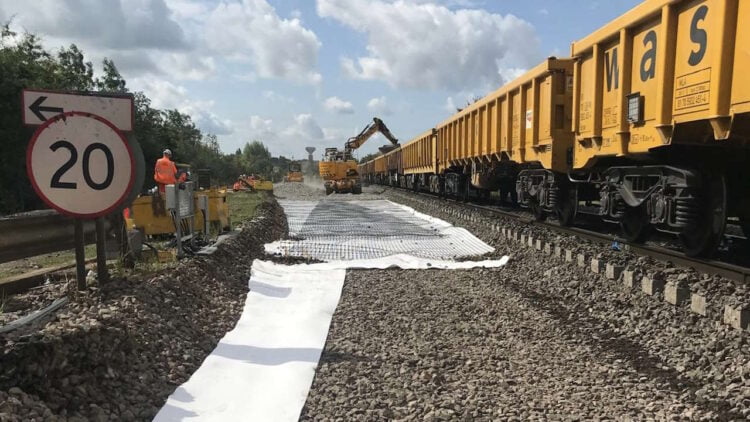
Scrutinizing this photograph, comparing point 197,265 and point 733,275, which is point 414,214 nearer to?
point 197,265

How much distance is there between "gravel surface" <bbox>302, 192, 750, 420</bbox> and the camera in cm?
355

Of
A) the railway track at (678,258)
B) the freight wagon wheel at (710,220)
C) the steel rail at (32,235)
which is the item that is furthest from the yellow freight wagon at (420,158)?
the steel rail at (32,235)

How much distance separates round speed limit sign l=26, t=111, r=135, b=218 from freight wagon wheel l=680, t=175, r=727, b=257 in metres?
5.87

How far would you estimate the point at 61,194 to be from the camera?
4.11m

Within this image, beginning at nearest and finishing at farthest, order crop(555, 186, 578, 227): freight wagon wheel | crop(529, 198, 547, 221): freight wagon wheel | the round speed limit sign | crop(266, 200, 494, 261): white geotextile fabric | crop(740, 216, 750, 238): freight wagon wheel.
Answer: the round speed limit sign → crop(740, 216, 750, 238): freight wagon wheel → crop(266, 200, 494, 261): white geotextile fabric → crop(555, 186, 578, 227): freight wagon wheel → crop(529, 198, 547, 221): freight wagon wheel

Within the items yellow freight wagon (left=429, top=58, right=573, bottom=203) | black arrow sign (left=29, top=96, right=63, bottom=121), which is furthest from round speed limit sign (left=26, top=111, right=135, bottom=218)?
yellow freight wagon (left=429, top=58, right=573, bottom=203)

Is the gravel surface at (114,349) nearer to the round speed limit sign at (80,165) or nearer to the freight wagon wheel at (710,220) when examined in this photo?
the round speed limit sign at (80,165)

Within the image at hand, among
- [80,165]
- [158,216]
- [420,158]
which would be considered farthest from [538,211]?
[420,158]

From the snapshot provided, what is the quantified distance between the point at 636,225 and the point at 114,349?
21.8 feet

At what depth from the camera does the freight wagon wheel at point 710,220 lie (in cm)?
587

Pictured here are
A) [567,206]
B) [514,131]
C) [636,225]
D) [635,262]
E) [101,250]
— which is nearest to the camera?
[101,250]

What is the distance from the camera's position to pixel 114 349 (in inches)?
141

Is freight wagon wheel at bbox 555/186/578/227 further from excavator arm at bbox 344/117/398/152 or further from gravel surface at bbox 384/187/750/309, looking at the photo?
excavator arm at bbox 344/117/398/152

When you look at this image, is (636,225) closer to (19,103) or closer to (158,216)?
(158,216)
